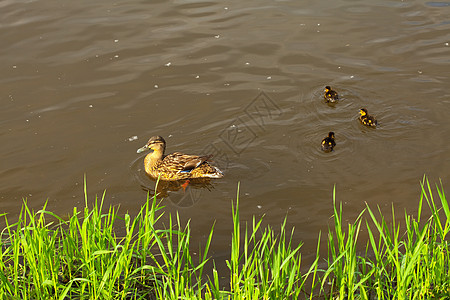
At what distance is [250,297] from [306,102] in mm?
4944

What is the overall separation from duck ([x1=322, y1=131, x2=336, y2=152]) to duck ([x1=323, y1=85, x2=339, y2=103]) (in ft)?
3.33

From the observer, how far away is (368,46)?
380 inches

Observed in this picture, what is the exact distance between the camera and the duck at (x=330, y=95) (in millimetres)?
8086

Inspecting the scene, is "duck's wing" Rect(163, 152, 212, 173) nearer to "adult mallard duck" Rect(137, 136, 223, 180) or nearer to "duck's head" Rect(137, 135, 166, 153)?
"adult mallard duck" Rect(137, 136, 223, 180)

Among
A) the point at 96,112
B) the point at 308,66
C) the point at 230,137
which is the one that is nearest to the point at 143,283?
the point at 230,137

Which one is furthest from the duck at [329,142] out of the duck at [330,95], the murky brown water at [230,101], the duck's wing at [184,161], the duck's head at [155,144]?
the duck's head at [155,144]

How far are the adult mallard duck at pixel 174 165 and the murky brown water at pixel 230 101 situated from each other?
0.17 meters

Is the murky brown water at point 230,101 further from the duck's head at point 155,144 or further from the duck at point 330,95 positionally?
the duck's head at point 155,144

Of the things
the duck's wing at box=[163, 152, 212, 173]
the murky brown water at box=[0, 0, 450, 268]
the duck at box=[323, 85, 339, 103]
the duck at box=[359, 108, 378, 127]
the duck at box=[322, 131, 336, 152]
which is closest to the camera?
the murky brown water at box=[0, 0, 450, 268]

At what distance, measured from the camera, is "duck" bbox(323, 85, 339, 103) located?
318 inches

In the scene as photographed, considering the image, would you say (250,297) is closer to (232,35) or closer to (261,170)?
(261,170)

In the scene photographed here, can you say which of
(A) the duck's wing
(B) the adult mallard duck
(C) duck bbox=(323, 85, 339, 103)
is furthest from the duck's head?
(C) duck bbox=(323, 85, 339, 103)

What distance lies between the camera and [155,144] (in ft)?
23.6

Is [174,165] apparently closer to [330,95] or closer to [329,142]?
[329,142]
